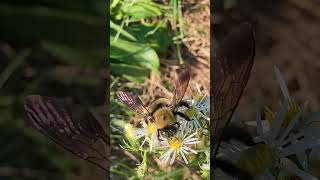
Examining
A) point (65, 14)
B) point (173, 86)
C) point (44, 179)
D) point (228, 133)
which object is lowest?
point (44, 179)

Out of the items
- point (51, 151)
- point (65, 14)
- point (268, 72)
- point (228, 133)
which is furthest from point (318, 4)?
point (51, 151)

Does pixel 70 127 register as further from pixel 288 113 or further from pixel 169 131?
pixel 288 113

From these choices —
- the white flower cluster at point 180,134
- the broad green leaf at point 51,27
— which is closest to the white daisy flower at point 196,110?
the white flower cluster at point 180,134

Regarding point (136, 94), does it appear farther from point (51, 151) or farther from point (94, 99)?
point (51, 151)

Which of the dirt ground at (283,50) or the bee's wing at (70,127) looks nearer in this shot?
the bee's wing at (70,127)

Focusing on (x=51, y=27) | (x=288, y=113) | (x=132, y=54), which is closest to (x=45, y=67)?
(x=51, y=27)

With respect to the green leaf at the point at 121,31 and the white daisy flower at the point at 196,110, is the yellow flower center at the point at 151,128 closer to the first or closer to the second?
the white daisy flower at the point at 196,110

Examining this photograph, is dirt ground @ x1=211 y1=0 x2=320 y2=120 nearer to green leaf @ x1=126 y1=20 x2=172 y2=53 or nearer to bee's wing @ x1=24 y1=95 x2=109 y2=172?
green leaf @ x1=126 y1=20 x2=172 y2=53

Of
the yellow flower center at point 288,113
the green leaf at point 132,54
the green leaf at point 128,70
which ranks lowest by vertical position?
the yellow flower center at point 288,113
